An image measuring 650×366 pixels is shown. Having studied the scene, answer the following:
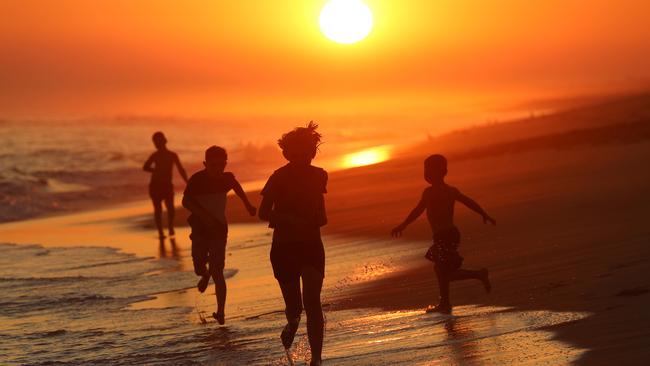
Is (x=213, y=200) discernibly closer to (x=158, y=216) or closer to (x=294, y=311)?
(x=294, y=311)

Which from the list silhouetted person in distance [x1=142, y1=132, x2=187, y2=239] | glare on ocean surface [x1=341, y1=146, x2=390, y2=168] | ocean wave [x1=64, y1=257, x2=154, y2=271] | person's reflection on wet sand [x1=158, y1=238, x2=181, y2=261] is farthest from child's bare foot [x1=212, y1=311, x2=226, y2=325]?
glare on ocean surface [x1=341, y1=146, x2=390, y2=168]

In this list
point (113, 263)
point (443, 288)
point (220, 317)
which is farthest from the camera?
point (113, 263)

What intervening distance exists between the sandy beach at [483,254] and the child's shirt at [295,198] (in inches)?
38.2

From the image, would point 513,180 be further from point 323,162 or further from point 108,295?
point 323,162

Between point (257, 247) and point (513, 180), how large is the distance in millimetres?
5685

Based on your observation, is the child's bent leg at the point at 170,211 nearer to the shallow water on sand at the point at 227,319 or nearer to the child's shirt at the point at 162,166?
the child's shirt at the point at 162,166

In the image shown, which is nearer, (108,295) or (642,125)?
(108,295)

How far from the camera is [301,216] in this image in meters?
7.46

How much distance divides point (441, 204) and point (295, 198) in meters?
2.20

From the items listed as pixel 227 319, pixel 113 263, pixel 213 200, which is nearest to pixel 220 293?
pixel 227 319

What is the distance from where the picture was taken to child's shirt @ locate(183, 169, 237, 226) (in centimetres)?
1016

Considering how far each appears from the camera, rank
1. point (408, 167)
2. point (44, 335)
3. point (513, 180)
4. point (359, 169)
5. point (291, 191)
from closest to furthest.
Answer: point (291, 191) → point (44, 335) → point (513, 180) → point (408, 167) → point (359, 169)

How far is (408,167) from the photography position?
79.3 feet

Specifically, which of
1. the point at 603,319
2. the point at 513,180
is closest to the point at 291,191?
the point at 603,319
